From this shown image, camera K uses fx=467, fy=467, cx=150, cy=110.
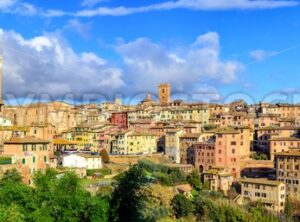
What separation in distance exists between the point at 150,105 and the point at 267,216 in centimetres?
2925

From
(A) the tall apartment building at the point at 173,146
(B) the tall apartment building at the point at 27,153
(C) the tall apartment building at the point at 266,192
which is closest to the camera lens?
(B) the tall apartment building at the point at 27,153

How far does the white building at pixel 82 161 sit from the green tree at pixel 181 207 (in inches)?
299

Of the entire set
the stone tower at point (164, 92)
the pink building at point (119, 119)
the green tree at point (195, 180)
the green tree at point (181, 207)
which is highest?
the stone tower at point (164, 92)

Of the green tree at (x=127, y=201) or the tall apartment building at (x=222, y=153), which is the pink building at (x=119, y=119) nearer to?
the tall apartment building at (x=222, y=153)

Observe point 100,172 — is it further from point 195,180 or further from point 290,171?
point 290,171

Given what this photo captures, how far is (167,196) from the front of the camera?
30.4 metres

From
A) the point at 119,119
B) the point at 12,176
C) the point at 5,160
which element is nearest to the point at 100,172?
the point at 5,160

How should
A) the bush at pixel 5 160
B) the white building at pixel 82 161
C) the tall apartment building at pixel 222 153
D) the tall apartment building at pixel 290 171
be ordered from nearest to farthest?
the bush at pixel 5 160 < the tall apartment building at pixel 290 171 < the white building at pixel 82 161 < the tall apartment building at pixel 222 153

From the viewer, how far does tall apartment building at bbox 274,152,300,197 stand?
3234 cm

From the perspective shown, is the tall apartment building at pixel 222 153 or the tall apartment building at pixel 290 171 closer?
the tall apartment building at pixel 290 171

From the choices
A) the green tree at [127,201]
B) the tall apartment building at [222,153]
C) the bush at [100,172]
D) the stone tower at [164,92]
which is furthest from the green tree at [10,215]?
the stone tower at [164,92]

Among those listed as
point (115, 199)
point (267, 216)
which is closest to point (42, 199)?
point (115, 199)

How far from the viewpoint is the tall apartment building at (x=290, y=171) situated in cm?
3234

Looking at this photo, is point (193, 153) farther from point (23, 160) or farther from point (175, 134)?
point (23, 160)
